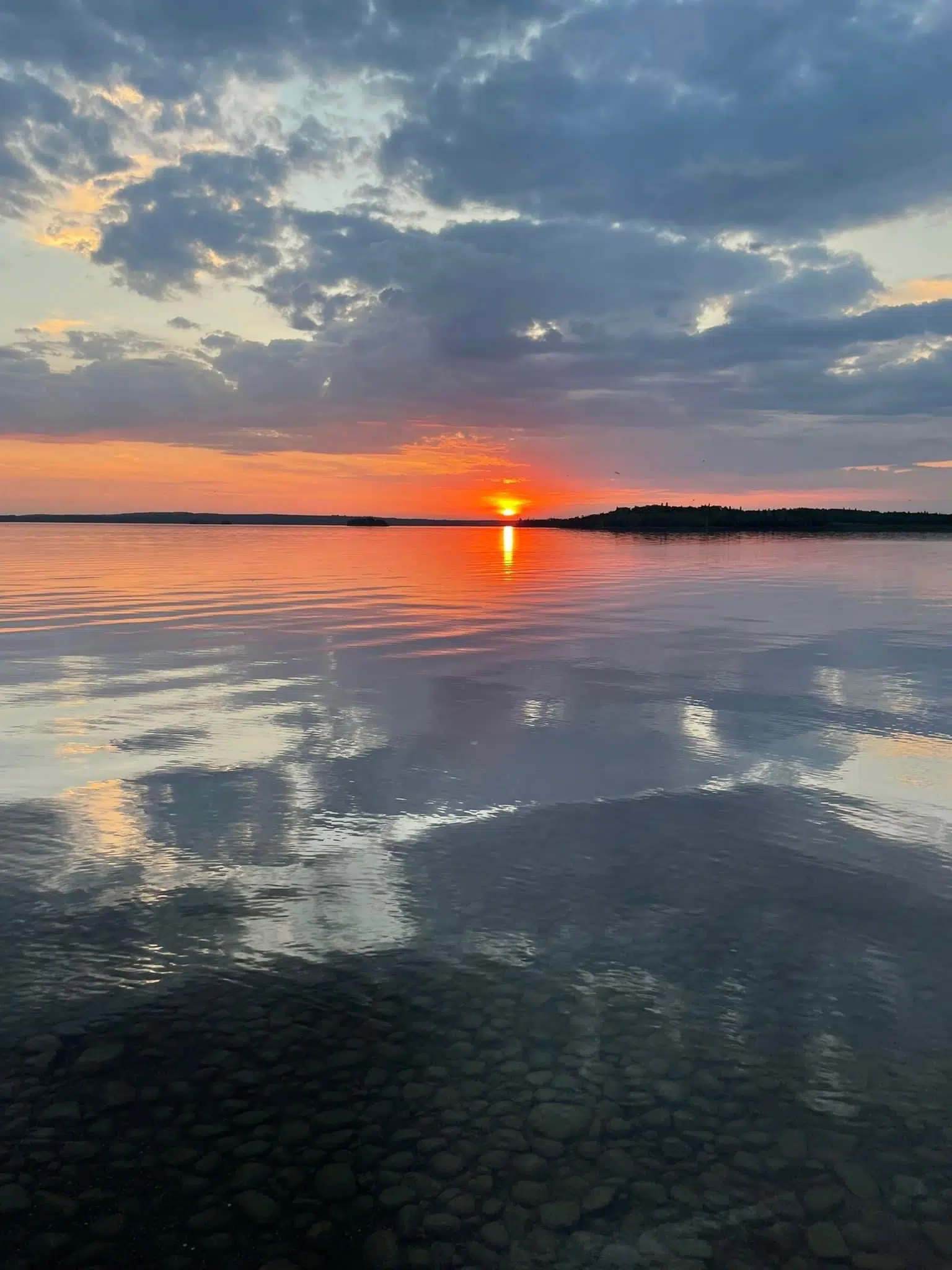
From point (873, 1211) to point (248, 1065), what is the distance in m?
3.88

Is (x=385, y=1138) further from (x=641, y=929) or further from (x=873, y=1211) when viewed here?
(x=641, y=929)

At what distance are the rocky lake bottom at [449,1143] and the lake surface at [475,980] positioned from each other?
0.02 metres

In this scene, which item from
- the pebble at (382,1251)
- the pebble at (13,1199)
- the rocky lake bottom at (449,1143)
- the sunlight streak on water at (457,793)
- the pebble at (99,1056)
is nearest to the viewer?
the pebble at (382,1251)

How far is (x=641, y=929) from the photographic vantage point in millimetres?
7516

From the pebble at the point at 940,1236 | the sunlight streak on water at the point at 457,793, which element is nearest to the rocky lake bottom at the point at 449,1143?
the pebble at the point at 940,1236

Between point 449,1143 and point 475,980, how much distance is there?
5.77ft

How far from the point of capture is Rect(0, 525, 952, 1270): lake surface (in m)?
4.53

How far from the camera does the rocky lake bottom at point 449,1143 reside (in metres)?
4.33

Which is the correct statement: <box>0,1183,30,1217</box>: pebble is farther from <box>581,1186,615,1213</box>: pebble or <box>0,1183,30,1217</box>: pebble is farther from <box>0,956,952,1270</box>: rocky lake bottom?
<box>581,1186,615,1213</box>: pebble

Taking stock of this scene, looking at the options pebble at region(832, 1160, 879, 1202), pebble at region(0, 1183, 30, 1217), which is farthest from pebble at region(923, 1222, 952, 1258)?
pebble at region(0, 1183, 30, 1217)

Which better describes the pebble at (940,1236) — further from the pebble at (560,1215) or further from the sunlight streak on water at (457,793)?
the pebble at (560,1215)

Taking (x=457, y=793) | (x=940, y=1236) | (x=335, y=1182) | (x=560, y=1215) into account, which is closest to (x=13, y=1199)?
(x=335, y=1182)

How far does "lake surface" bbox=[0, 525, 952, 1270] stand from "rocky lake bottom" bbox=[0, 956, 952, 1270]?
2 centimetres

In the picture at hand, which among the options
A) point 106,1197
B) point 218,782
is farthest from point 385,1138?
point 218,782
